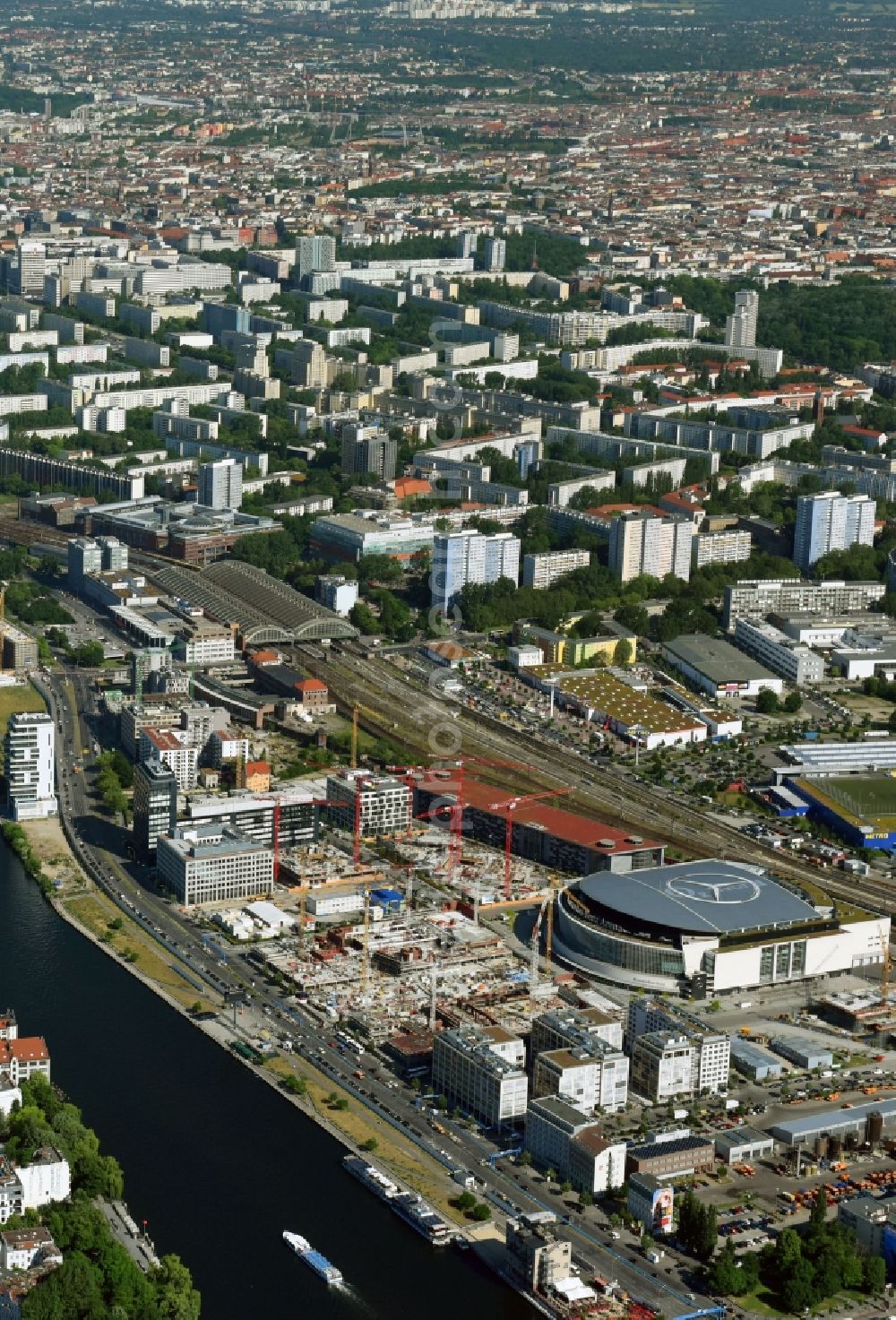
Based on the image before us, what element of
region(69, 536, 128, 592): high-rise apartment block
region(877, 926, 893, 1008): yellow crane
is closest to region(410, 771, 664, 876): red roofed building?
region(877, 926, 893, 1008): yellow crane

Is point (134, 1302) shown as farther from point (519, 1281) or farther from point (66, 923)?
point (66, 923)

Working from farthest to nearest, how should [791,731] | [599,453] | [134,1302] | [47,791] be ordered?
[599,453] < [791,731] < [47,791] < [134,1302]

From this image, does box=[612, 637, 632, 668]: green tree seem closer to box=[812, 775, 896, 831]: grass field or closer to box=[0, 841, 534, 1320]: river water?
box=[812, 775, 896, 831]: grass field

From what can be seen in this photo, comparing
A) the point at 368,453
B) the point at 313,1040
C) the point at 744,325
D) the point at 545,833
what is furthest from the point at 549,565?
the point at 744,325

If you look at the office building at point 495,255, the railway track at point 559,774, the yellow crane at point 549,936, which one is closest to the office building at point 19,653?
the railway track at point 559,774

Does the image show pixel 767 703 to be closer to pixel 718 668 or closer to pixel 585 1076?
pixel 718 668

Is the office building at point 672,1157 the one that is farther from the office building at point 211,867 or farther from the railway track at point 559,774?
the office building at point 211,867

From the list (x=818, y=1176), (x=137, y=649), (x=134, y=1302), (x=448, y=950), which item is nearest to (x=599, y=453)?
(x=137, y=649)
